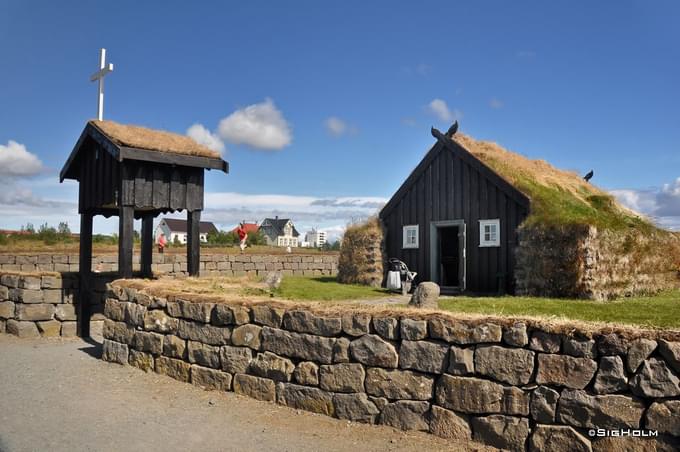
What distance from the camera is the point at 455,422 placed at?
19.3 feet

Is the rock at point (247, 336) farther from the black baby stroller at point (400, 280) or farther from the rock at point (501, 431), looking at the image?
the black baby stroller at point (400, 280)

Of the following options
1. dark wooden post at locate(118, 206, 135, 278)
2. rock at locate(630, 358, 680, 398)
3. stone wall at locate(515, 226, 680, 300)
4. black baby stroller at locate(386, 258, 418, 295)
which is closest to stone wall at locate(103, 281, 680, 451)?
rock at locate(630, 358, 680, 398)

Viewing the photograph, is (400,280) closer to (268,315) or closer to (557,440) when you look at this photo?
(268,315)

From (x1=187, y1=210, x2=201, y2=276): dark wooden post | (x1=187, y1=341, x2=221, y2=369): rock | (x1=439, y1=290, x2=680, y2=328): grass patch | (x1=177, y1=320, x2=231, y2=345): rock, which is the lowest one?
(x1=187, y1=341, x2=221, y2=369): rock

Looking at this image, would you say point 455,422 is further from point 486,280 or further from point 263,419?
point 486,280

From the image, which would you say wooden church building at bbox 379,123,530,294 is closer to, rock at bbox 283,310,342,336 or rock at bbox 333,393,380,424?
rock at bbox 283,310,342,336

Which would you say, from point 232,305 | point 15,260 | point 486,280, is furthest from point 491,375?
point 15,260

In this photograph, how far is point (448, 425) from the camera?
5922 millimetres

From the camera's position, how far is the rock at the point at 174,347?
8.66 meters

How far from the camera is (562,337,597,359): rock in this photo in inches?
203

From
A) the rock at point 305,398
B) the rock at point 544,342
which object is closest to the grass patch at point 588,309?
the rock at point 305,398

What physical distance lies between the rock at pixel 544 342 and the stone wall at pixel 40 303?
11952mm

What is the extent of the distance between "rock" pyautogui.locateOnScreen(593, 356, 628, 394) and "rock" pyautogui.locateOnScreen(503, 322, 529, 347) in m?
0.70

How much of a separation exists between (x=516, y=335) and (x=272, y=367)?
10.9 ft
